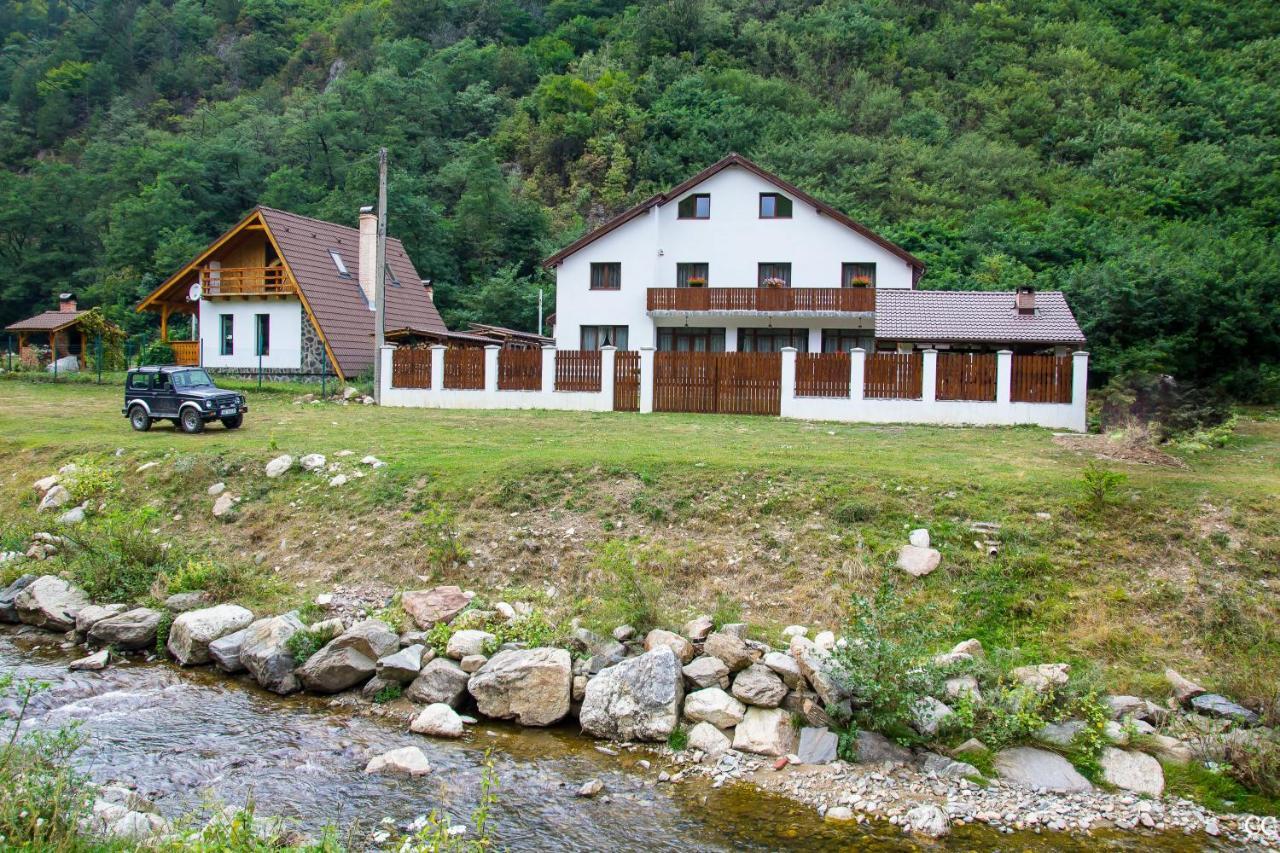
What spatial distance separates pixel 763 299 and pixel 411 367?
14.2 metres

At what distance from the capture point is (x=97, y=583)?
12211 mm

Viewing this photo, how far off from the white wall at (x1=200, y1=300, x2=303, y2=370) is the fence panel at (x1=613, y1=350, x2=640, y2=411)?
15.6m

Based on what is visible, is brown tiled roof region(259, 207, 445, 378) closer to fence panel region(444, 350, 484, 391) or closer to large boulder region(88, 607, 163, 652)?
fence panel region(444, 350, 484, 391)

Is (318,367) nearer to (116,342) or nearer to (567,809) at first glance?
(116,342)

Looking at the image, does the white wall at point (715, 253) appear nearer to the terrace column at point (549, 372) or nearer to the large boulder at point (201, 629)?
the terrace column at point (549, 372)

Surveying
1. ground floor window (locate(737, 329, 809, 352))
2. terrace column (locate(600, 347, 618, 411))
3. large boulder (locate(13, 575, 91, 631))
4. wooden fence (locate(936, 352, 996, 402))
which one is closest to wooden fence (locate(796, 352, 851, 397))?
wooden fence (locate(936, 352, 996, 402))

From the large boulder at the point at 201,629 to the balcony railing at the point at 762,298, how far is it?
25.1m

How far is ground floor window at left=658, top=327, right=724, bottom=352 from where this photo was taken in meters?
35.8

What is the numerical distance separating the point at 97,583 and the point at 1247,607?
1494 centimetres

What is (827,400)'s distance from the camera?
23.5 m

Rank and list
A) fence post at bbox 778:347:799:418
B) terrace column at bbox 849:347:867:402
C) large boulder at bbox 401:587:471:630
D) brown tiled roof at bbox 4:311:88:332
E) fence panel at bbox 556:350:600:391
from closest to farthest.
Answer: large boulder at bbox 401:587:471:630 → terrace column at bbox 849:347:867:402 → fence post at bbox 778:347:799:418 → fence panel at bbox 556:350:600:391 → brown tiled roof at bbox 4:311:88:332

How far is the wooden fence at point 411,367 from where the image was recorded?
88.1 feet

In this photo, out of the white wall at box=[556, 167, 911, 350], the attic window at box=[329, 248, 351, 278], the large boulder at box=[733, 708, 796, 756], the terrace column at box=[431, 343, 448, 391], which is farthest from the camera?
the attic window at box=[329, 248, 351, 278]

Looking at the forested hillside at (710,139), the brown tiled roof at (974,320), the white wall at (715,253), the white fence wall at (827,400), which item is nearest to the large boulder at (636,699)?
the white fence wall at (827,400)
